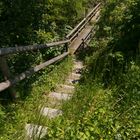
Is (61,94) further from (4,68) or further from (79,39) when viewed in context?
(79,39)

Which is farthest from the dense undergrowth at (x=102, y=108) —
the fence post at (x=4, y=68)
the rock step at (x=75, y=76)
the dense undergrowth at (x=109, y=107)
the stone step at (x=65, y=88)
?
the rock step at (x=75, y=76)

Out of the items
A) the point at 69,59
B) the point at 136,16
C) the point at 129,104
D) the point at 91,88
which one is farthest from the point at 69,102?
the point at 69,59

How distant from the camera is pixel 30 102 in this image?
651 cm

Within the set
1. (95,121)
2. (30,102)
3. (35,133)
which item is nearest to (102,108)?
(95,121)

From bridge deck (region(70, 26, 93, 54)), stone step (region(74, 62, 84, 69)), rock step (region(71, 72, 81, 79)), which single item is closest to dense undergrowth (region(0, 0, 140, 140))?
rock step (region(71, 72, 81, 79))

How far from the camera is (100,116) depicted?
15.0 feet

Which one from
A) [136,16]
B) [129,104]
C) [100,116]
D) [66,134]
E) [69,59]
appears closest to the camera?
[66,134]

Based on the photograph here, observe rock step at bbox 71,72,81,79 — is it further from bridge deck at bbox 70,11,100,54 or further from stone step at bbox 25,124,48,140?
stone step at bbox 25,124,48,140

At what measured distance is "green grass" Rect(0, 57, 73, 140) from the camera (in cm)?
495

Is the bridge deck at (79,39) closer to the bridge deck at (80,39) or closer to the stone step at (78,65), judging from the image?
the bridge deck at (80,39)

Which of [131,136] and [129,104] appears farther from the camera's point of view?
[129,104]

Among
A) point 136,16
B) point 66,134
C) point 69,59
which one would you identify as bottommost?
point 69,59

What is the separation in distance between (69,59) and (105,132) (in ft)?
22.4

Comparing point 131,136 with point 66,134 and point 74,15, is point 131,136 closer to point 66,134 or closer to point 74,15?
point 66,134
